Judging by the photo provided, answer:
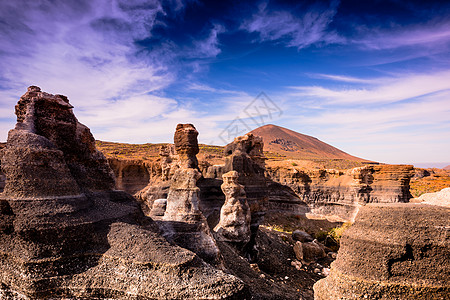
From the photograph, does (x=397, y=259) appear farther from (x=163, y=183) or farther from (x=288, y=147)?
(x=288, y=147)

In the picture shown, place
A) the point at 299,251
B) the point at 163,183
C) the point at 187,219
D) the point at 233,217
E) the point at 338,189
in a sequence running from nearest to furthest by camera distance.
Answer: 1. the point at 187,219
2. the point at 233,217
3. the point at 299,251
4. the point at 163,183
5. the point at 338,189

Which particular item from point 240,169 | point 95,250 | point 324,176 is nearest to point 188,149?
point 240,169

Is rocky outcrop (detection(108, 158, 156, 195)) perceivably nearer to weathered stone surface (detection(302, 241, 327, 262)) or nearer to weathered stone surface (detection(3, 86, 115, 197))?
weathered stone surface (detection(302, 241, 327, 262))

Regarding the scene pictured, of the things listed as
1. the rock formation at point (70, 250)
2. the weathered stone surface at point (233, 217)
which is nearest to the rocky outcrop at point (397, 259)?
the rock formation at point (70, 250)

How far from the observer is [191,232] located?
5.45 meters

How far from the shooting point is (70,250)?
3.02 m

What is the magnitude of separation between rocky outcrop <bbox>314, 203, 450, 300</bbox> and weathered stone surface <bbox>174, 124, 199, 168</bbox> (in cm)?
886

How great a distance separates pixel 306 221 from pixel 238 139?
8.60 metres

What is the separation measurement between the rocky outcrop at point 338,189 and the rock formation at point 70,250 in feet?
55.6

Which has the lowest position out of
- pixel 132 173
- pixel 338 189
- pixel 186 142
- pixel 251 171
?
pixel 338 189

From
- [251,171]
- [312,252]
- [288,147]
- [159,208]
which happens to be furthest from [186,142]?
[288,147]

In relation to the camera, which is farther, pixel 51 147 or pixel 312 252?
pixel 312 252

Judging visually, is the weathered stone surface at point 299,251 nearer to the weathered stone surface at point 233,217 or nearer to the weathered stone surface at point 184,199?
the weathered stone surface at point 233,217

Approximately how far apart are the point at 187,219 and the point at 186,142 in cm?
613
